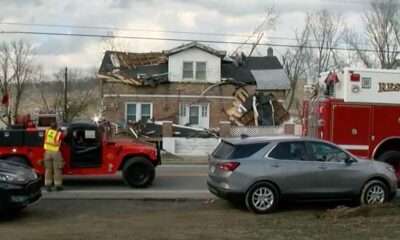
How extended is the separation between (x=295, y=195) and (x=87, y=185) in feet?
19.6

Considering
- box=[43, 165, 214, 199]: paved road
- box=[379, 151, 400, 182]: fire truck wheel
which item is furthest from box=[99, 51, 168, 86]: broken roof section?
box=[379, 151, 400, 182]: fire truck wheel

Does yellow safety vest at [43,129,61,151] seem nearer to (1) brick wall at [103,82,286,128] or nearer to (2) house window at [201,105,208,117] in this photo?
(1) brick wall at [103,82,286,128]

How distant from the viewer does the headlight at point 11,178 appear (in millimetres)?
10867

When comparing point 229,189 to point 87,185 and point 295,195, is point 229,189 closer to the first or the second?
point 295,195

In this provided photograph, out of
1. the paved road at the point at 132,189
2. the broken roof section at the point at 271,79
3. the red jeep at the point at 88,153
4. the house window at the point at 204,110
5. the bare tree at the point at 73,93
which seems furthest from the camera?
the bare tree at the point at 73,93

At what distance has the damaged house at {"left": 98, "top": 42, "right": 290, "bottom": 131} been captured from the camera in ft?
121

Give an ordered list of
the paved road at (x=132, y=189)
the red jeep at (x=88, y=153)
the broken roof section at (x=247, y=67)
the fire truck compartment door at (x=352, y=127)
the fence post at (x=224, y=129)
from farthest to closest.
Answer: the broken roof section at (x=247, y=67) → the fence post at (x=224, y=129) → the fire truck compartment door at (x=352, y=127) → the red jeep at (x=88, y=153) → the paved road at (x=132, y=189)

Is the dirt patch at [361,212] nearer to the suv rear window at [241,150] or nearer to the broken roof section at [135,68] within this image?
the suv rear window at [241,150]

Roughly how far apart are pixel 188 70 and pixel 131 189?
2369 cm

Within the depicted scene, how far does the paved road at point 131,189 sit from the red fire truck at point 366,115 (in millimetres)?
3521

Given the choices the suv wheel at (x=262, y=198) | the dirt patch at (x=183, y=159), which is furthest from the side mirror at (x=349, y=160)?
the dirt patch at (x=183, y=159)

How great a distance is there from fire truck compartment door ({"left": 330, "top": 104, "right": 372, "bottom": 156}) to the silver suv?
251 cm

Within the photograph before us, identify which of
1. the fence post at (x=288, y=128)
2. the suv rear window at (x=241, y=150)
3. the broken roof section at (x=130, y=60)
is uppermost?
the broken roof section at (x=130, y=60)

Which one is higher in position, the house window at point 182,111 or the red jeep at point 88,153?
the house window at point 182,111
